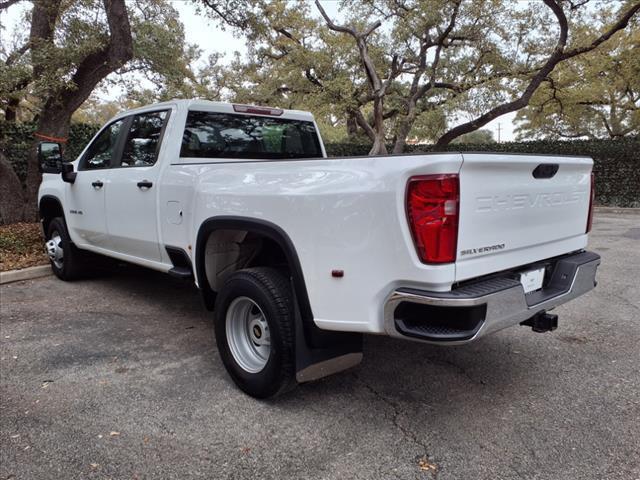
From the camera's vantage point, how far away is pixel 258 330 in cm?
307

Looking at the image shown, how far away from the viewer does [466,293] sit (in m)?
2.19

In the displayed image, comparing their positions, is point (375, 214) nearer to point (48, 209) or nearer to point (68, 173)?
point (68, 173)

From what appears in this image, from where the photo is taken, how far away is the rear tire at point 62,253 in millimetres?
5621

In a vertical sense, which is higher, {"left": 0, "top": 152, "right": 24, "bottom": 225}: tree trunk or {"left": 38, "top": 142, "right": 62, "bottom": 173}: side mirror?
{"left": 38, "top": 142, "right": 62, "bottom": 173}: side mirror

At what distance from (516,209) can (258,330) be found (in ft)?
5.75

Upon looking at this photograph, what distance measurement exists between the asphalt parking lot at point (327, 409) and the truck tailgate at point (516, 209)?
0.94 m

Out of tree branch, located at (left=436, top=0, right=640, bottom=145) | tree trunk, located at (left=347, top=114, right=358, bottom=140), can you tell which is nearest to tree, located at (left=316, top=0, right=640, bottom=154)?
tree branch, located at (left=436, top=0, right=640, bottom=145)

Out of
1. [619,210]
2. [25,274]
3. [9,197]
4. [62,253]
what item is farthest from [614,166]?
[9,197]

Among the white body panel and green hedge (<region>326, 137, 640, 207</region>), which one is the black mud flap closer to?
the white body panel

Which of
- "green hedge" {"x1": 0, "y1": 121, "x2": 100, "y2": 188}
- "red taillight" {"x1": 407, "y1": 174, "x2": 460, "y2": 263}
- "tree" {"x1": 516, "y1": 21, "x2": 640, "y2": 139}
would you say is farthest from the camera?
"tree" {"x1": 516, "y1": 21, "x2": 640, "y2": 139}

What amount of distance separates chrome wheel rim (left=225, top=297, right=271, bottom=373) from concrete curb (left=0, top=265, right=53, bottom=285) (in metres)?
4.34

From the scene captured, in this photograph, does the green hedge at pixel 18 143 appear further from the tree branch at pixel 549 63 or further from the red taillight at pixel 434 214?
the tree branch at pixel 549 63

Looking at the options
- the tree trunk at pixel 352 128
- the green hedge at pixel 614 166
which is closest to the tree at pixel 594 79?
the green hedge at pixel 614 166

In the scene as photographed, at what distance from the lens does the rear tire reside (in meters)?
5.62
